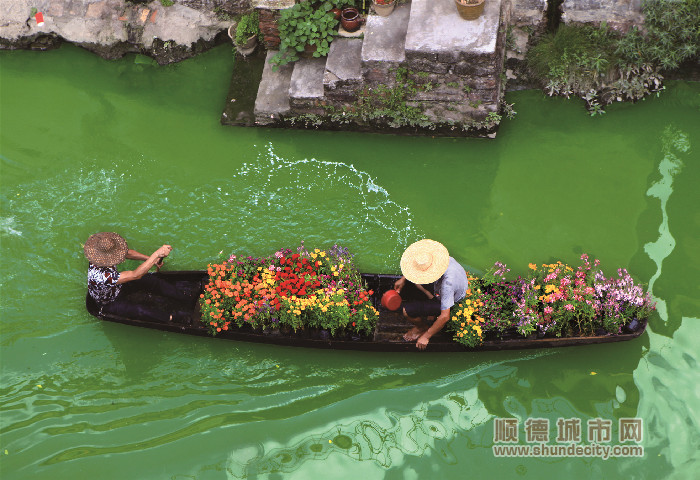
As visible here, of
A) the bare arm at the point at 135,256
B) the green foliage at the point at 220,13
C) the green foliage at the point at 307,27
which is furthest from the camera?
the green foliage at the point at 220,13

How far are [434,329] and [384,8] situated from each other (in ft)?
13.2

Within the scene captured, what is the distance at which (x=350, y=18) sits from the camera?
31.8 feet

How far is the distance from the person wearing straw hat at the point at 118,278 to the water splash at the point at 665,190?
507cm

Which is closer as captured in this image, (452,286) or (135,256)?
(452,286)

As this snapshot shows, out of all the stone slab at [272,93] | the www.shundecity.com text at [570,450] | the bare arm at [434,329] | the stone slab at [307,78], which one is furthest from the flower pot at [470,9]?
the www.shundecity.com text at [570,450]

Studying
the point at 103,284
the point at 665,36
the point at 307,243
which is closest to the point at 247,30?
the point at 307,243

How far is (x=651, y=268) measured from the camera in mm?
8578

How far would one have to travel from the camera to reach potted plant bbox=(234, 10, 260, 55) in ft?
33.0

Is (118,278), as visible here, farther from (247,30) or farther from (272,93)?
(247,30)

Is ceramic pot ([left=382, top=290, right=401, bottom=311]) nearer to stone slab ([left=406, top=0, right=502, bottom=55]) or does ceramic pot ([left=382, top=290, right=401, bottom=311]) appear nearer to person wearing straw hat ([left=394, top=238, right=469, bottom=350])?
person wearing straw hat ([left=394, top=238, right=469, bottom=350])

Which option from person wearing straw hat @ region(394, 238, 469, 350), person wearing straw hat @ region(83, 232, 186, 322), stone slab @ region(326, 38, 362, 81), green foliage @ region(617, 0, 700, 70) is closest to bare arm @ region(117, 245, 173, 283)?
person wearing straw hat @ region(83, 232, 186, 322)

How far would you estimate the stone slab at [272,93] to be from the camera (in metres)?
9.82

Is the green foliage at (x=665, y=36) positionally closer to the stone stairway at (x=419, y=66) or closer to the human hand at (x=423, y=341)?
the stone stairway at (x=419, y=66)

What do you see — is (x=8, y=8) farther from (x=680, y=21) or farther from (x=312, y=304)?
(x=680, y=21)
